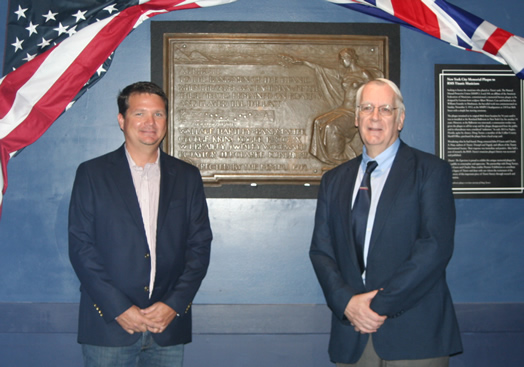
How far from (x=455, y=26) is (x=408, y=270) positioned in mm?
1974

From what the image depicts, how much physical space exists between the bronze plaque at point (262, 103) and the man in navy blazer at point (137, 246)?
2.14 feet

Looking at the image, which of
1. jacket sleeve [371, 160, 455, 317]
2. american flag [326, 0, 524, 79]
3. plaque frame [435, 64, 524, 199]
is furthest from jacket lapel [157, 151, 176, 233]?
plaque frame [435, 64, 524, 199]

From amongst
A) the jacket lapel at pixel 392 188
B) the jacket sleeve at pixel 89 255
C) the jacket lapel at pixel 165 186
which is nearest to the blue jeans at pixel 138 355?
the jacket sleeve at pixel 89 255

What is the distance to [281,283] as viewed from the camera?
3.62 meters

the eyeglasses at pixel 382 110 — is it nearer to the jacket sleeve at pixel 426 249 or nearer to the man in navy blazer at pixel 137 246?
the jacket sleeve at pixel 426 249

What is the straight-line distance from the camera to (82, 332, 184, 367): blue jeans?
2.69 meters

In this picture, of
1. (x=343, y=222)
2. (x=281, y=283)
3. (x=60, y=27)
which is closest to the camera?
(x=343, y=222)

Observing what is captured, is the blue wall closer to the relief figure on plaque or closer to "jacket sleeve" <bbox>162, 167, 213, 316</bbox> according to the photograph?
the relief figure on plaque

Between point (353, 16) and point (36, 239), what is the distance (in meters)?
2.74

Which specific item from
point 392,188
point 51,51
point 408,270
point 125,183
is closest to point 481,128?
point 392,188

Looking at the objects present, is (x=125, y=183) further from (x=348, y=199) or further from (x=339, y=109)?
(x=339, y=109)

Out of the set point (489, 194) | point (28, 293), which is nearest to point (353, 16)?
point (489, 194)

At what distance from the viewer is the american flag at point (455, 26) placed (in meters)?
3.43

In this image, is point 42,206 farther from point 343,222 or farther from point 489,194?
point 489,194
